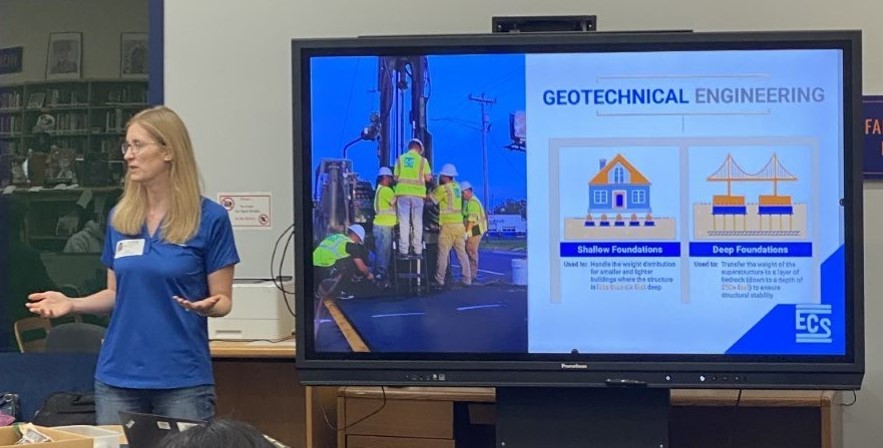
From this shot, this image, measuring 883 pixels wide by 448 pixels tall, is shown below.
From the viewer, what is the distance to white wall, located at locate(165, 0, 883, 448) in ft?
12.5

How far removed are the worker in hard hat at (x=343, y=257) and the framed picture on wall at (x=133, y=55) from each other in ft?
6.28

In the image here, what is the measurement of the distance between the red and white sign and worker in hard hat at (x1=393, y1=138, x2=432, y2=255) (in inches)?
56.6

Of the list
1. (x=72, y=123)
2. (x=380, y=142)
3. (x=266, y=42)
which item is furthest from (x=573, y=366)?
(x=72, y=123)

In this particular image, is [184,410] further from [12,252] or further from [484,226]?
[12,252]

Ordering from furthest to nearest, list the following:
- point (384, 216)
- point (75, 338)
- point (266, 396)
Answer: point (75, 338) → point (266, 396) → point (384, 216)

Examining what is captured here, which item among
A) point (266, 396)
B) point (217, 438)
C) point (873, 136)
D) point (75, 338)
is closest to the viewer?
point (217, 438)

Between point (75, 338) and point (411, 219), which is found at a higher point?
point (411, 219)

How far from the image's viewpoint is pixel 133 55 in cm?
425

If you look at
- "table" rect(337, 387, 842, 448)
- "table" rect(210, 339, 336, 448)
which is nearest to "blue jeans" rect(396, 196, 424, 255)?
"table" rect(337, 387, 842, 448)

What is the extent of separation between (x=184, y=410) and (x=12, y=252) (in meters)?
2.03

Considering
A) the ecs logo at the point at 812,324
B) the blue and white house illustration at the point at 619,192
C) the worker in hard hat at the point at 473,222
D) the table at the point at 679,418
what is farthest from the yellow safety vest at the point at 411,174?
the ecs logo at the point at 812,324

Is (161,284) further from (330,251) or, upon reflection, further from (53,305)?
(330,251)

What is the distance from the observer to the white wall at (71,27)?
4.26m

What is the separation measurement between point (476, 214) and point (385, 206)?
0.25 meters
